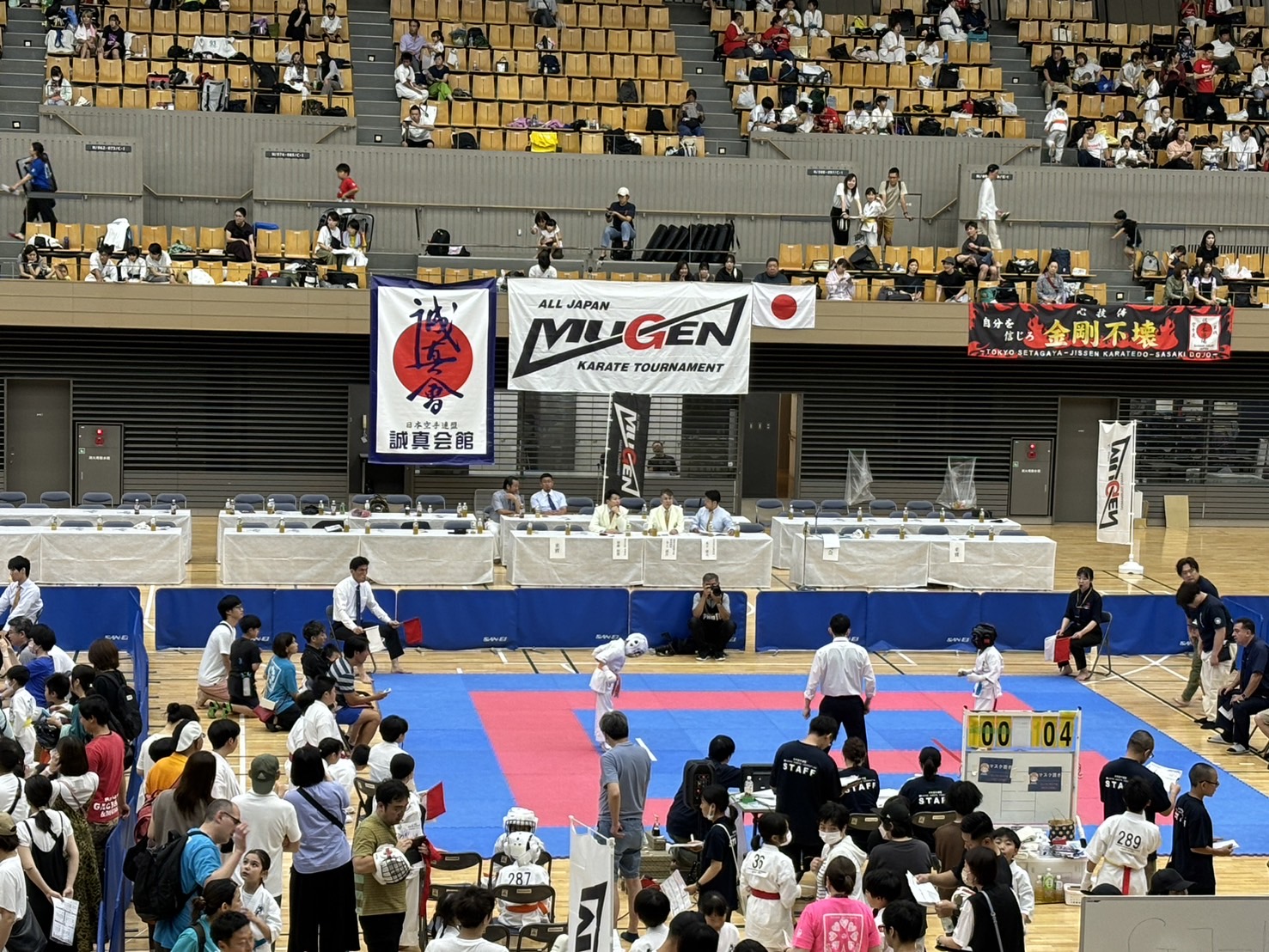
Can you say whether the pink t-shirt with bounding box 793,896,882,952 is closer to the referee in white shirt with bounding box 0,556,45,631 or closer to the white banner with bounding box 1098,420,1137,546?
the referee in white shirt with bounding box 0,556,45,631

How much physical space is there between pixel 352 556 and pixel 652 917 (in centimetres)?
1593

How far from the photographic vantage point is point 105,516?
24969 millimetres

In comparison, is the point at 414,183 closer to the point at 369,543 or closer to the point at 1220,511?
the point at 369,543

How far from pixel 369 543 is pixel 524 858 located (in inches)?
532

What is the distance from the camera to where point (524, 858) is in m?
11.2

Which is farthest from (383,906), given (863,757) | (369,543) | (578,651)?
(369,543)

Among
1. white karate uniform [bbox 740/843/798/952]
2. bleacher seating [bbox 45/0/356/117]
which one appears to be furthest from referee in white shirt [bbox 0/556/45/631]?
bleacher seating [bbox 45/0/356/117]

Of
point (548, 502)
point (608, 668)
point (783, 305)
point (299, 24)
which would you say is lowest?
point (608, 668)

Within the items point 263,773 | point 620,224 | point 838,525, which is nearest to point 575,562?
point 838,525

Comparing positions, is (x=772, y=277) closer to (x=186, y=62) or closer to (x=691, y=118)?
(x=691, y=118)

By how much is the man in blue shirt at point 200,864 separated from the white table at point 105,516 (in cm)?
1508

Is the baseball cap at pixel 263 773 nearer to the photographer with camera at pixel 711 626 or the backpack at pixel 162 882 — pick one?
the backpack at pixel 162 882

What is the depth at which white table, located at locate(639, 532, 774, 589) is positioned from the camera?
80.5 ft

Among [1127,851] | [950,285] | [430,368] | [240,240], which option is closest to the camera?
[1127,851]
